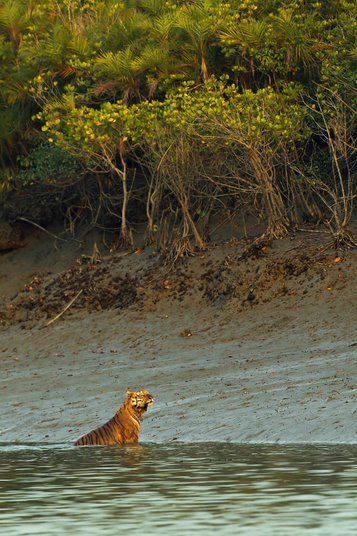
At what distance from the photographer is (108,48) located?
26375 mm

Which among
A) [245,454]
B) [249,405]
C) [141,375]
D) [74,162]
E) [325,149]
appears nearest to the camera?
[245,454]

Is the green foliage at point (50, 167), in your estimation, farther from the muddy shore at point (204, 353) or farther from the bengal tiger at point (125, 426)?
the bengal tiger at point (125, 426)

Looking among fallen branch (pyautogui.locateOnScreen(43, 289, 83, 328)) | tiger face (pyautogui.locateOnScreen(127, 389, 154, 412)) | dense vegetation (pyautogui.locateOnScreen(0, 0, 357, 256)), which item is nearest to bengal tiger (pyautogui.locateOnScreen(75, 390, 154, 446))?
tiger face (pyautogui.locateOnScreen(127, 389, 154, 412))

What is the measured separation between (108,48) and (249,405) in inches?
464

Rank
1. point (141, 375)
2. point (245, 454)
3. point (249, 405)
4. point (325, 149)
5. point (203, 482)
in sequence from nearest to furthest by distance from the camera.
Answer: point (203, 482), point (245, 454), point (249, 405), point (141, 375), point (325, 149)

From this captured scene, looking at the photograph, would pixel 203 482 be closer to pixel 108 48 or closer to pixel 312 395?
pixel 312 395

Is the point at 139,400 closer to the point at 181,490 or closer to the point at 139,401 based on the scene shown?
the point at 139,401

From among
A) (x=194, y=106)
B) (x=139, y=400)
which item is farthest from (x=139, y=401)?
(x=194, y=106)

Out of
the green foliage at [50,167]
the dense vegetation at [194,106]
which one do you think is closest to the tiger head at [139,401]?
the dense vegetation at [194,106]

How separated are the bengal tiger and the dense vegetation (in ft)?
25.7

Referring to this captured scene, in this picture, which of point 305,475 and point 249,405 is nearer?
point 305,475

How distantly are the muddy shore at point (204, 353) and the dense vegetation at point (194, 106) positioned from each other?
43.5 inches

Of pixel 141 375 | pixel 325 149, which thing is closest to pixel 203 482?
pixel 141 375

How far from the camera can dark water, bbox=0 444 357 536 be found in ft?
32.2
